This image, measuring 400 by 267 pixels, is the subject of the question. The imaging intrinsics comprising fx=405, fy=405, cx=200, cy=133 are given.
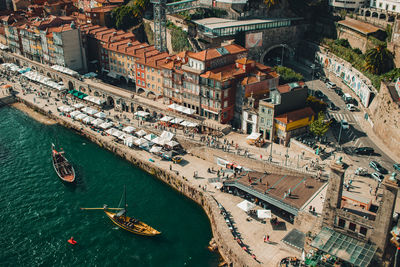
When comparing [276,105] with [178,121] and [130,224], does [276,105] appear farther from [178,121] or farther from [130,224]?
[130,224]

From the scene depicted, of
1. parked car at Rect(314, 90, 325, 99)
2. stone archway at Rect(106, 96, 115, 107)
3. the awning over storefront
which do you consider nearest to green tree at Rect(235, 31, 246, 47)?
parked car at Rect(314, 90, 325, 99)

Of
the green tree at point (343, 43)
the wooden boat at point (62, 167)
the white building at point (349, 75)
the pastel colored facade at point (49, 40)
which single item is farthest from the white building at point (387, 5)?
the wooden boat at point (62, 167)

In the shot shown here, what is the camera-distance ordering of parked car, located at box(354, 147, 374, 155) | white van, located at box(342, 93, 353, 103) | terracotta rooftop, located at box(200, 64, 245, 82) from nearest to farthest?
parked car, located at box(354, 147, 374, 155), terracotta rooftop, located at box(200, 64, 245, 82), white van, located at box(342, 93, 353, 103)

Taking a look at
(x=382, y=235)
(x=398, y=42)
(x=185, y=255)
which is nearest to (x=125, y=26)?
(x=398, y=42)

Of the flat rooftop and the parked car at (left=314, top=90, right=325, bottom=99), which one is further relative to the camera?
the parked car at (left=314, top=90, right=325, bottom=99)

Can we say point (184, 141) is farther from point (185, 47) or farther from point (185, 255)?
point (185, 47)

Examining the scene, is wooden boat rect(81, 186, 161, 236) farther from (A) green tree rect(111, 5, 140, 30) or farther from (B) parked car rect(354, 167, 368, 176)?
(A) green tree rect(111, 5, 140, 30)

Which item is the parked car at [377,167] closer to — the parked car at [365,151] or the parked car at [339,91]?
the parked car at [365,151]

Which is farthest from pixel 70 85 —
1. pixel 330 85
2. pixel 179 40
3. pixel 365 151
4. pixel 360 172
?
pixel 360 172
